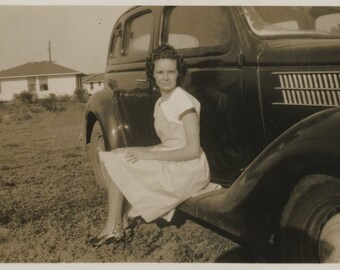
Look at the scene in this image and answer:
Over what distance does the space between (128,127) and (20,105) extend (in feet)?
10.5

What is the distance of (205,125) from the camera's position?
2.07 meters

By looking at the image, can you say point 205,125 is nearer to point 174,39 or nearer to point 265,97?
point 265,97

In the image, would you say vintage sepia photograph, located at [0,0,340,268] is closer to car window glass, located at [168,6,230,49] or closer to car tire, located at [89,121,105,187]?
car window glass, located at [168,6,230,49]

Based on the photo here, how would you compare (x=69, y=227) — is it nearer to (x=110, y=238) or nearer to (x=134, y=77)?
(x=110, y=238)

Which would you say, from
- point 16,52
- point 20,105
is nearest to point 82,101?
point 20,105

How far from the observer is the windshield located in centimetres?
191

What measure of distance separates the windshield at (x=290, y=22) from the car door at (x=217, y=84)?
12 centimetres

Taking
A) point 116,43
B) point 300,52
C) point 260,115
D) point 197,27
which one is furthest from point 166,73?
point 116,43

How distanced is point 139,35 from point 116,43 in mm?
439

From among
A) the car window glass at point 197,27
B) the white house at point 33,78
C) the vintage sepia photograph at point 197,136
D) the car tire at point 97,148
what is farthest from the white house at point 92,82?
the car window glass at point 197,27

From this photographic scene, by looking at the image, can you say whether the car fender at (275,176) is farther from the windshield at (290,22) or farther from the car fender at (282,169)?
the windshield at (290,22)

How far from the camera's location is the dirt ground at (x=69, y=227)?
1938 millimetres

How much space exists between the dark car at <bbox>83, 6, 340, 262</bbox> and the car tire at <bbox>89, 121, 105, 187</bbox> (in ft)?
1.18

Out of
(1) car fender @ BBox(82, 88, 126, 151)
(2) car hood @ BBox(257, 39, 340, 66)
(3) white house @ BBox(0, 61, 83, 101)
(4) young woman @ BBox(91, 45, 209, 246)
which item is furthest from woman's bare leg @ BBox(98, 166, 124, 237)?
(3) white house @ BBox(0, 61, 83, 101)
